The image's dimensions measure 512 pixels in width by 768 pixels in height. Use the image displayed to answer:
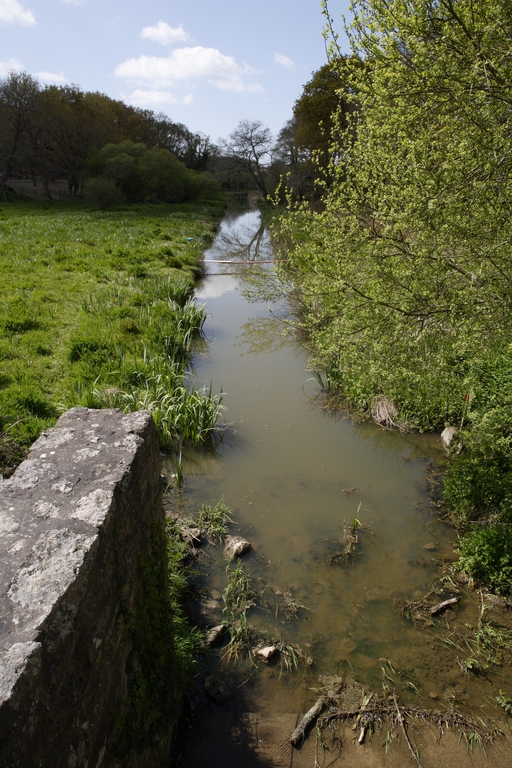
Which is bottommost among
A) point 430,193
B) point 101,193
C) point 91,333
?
point 91,333

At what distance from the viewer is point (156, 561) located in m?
3.11

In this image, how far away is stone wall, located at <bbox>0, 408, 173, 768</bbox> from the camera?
1.57 m

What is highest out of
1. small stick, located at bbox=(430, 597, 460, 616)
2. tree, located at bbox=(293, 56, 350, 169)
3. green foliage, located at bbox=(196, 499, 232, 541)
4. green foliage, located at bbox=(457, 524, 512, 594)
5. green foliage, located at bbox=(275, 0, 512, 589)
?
tree, located at bbox=(293, 56, 350, 169)

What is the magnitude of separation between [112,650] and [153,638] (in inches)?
26.6

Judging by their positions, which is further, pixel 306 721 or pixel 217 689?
pixel 217 689

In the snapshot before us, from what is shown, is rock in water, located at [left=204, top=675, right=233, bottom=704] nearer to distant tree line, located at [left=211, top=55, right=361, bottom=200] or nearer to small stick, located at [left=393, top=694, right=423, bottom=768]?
small stick, located at [left=393, top=694, right=423, bottom=768]

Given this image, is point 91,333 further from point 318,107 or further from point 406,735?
point 318,107

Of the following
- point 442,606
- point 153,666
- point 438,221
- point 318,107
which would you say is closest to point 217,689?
point 153,666

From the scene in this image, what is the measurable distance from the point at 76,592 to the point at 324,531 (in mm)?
3976

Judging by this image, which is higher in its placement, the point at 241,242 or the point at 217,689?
the point at 241,242

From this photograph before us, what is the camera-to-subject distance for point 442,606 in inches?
175

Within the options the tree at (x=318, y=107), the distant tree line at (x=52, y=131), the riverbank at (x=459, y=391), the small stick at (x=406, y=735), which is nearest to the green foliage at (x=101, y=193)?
the distant tree line at (x=52, y=131)

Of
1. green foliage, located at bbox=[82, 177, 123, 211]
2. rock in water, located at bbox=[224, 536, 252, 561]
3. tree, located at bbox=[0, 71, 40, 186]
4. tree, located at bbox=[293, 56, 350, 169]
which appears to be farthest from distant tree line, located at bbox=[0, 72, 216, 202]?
rock in water, located at bbox=[224, 536, 252, 561]

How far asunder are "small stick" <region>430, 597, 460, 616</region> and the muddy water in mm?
90
